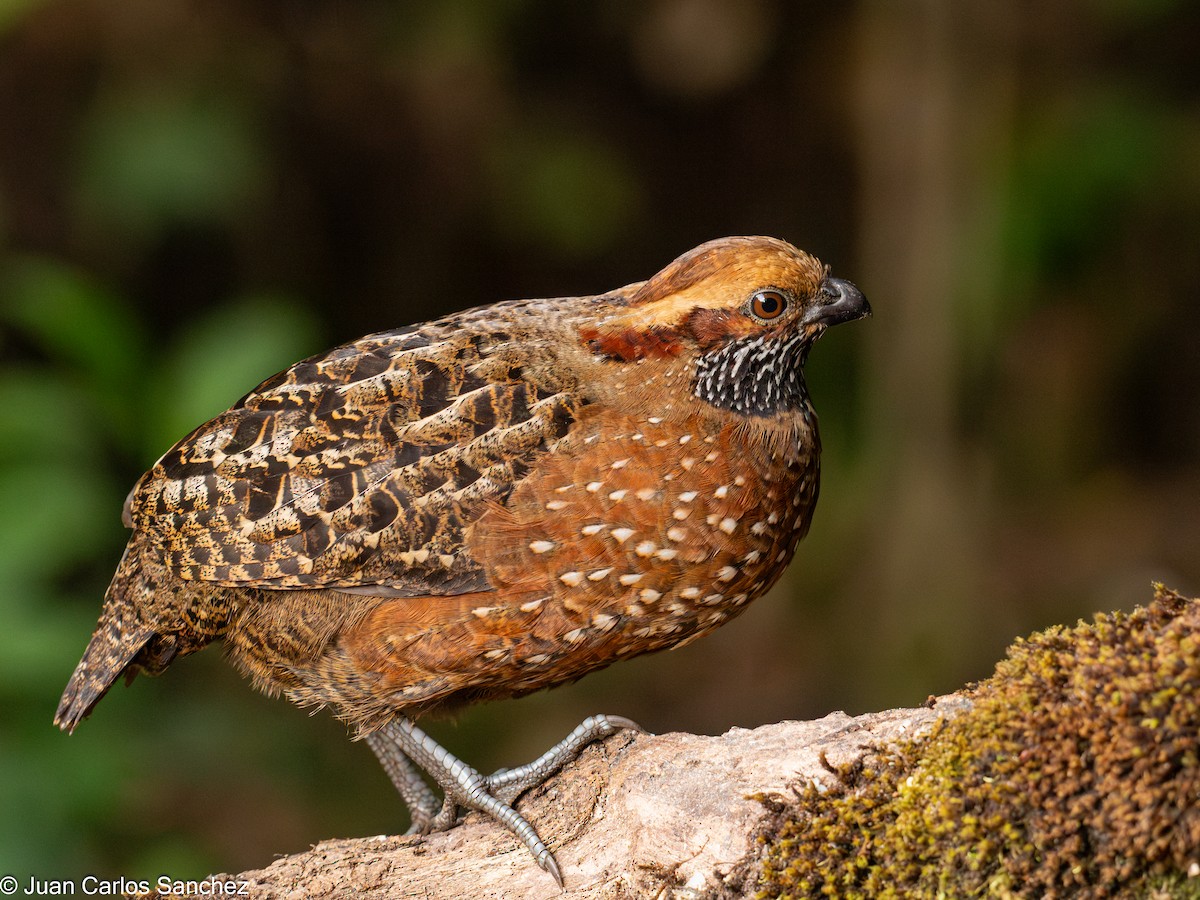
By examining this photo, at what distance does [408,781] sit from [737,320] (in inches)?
75.3

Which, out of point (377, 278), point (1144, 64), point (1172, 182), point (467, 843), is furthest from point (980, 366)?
point (467, 843)

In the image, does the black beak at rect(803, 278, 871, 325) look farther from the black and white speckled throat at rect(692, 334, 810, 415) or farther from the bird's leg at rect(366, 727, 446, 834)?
the bird's leg at rect(366, 727, 446, 834)

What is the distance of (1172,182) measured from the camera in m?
8.02

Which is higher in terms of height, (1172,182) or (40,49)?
(40,49)

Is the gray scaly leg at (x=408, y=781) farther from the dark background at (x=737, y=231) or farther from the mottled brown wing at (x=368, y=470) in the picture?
the dark background at (x=737, y=231)

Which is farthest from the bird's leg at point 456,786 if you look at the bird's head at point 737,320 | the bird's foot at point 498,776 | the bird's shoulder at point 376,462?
the bird's head at point 737,320

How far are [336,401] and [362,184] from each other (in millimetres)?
4881

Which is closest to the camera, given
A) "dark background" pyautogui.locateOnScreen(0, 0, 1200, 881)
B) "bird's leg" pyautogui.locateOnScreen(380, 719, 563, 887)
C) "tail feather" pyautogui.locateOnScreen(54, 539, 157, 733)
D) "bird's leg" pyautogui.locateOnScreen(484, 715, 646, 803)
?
"bird's leg" pyautogui.locateOnScreen(380, 719, 563, 887)

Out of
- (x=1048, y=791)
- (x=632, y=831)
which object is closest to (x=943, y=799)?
(x=1048, y=791)

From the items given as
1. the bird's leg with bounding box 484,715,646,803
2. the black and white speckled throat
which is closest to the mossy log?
the bird's leg with bounding box 484,715,646,803

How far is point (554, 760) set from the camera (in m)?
3.56

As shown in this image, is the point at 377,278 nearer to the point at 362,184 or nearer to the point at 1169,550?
the point at 362,184

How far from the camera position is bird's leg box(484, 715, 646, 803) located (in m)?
3.51

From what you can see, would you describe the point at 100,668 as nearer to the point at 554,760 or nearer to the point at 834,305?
the point at 554,760
